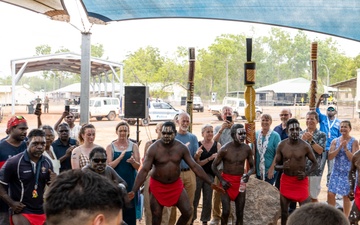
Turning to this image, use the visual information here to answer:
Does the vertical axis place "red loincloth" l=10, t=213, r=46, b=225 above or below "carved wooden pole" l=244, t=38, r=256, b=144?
below

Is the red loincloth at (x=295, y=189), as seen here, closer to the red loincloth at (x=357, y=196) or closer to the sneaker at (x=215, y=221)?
the red loincloth at (x=357, y=196)

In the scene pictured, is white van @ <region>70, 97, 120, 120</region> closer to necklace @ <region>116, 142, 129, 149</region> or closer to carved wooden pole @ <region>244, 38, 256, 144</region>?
carved wooden pole @ <region>244, 38, 256, 144</region>

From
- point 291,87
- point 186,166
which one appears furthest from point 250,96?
point 291,87

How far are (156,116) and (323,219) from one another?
24933 millimetres

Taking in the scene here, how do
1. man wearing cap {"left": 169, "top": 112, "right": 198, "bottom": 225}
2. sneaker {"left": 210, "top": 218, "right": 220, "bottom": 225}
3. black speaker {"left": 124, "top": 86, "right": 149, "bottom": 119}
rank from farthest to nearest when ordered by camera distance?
black speaker {"left": 124, "top": 86, "right": 149, "bottom": 119}, sneaker {"left": 210, "top": 218, "right": 220, "bottom": 225}, man wearing cap {"left": 169, "top": 112, "right": 198, "bottom": 225}

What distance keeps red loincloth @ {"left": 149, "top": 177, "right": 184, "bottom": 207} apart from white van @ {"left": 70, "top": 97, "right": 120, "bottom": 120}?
24256 mm

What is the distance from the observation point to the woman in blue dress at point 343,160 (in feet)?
22.9

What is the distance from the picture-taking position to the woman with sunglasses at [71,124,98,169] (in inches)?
225

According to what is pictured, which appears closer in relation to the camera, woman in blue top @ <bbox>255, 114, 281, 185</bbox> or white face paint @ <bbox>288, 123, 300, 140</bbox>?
white face paint @ <bbox>288, 123, 300, 140</bbox>

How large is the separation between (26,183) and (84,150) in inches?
54.0

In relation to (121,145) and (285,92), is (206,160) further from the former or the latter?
(285,92)

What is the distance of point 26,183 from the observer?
14.8 feet

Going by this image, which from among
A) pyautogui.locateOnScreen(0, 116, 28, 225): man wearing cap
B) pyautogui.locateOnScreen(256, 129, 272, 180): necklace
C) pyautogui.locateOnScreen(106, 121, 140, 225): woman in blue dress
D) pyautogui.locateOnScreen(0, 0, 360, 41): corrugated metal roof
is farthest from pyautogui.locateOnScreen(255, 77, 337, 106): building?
pyautogui.locateOnScreen(0, 116, 28, 225): man wearing cap

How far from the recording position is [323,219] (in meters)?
1.55
